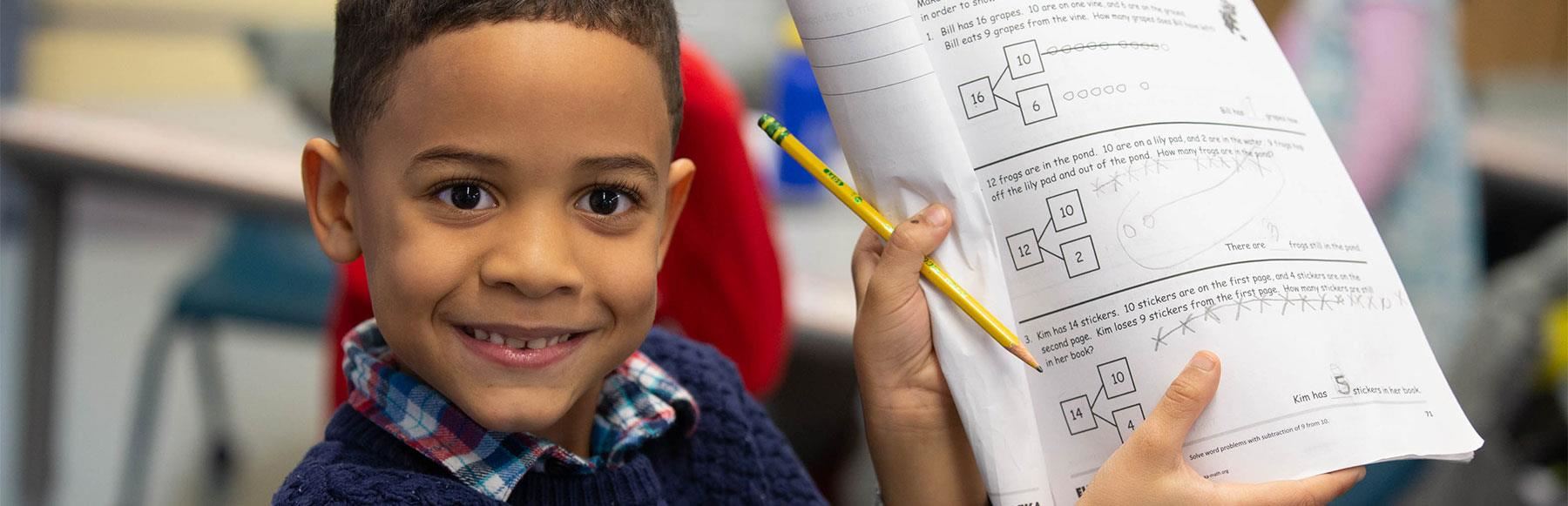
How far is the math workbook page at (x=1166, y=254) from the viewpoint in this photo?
28.9 inches

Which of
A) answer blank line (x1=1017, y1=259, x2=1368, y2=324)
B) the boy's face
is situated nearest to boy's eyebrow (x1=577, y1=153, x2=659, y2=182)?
the boy's face

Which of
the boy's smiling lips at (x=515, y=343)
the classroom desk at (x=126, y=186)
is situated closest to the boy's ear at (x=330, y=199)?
the boy's smiling lips at (x=515, y=343)

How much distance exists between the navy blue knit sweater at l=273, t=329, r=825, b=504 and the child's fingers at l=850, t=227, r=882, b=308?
133 millimetres

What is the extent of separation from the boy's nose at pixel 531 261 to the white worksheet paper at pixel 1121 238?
0.20m

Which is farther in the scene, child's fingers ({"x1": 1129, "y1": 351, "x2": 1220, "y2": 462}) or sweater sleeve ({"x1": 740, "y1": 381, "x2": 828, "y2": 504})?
sweater sleeve ({"x1": 740, "y1": 381, "x2": 828, "y2": 504})

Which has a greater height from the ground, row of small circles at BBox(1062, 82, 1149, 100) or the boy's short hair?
the boy's short hair

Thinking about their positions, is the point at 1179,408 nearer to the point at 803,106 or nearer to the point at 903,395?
the point at 903,395

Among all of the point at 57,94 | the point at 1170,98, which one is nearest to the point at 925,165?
the point at 1170,98

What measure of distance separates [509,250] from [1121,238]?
0.33 meters

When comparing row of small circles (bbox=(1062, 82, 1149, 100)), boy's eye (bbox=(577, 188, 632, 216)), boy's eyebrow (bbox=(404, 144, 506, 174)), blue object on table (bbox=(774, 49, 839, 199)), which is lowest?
boy's eye (bbox=(577, 188, 632, 216))

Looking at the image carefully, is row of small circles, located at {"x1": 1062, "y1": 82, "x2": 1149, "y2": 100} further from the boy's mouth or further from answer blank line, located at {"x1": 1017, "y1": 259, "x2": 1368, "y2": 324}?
the boy's mouth

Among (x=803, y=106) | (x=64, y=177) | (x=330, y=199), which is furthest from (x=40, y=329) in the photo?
(x=330, y=199)

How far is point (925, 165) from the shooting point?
772 millimetres

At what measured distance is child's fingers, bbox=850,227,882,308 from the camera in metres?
0.87
